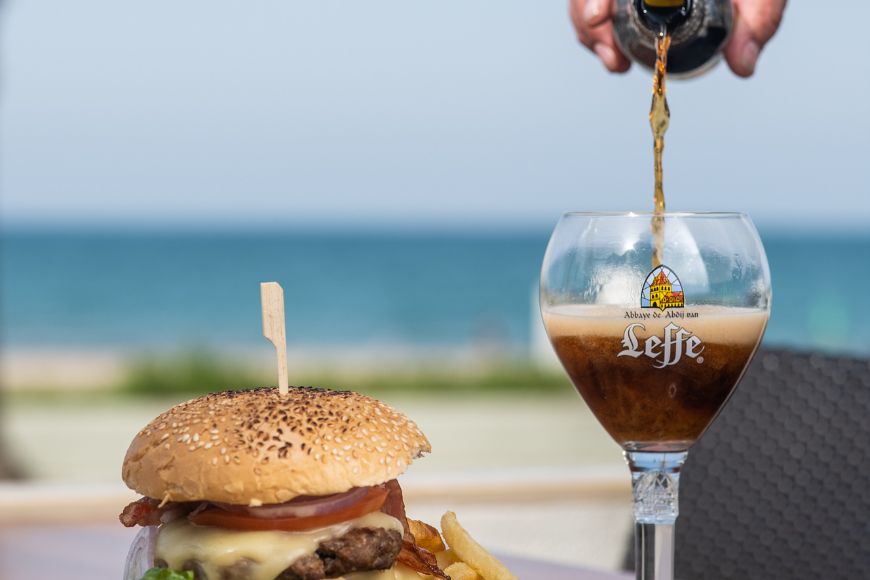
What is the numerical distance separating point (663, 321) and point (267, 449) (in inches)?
26.9

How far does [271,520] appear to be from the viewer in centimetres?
204

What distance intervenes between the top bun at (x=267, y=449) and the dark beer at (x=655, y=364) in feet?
1.25

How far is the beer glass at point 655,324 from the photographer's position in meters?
1.79

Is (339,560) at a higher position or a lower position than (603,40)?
lower

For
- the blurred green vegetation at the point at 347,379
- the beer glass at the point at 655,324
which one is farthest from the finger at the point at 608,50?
the blurred green vegetation at the point at 347,379

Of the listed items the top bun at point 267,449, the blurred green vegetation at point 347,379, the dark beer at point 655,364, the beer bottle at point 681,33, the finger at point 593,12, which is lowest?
the blurred green vegetation at point 347,379

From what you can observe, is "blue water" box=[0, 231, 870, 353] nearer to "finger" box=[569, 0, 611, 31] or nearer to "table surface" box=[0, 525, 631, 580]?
"finger" box=[569, 0, 611, 31]

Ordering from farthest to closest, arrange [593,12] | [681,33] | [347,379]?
[347,379] → [593,12] → [681,33]

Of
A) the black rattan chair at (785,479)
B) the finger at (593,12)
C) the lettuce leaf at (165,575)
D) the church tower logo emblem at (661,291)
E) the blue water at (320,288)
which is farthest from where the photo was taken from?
the blue water at (320,288)

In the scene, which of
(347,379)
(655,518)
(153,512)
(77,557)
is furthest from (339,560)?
(347,379)

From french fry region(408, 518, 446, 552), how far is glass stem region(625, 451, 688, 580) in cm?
52

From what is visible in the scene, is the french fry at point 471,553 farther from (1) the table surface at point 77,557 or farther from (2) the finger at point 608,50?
(2) the finger at point 608,50

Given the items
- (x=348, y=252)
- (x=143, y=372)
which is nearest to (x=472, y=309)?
(x=348, y=252)

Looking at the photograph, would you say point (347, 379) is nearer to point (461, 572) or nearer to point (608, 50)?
point (608, 50)
